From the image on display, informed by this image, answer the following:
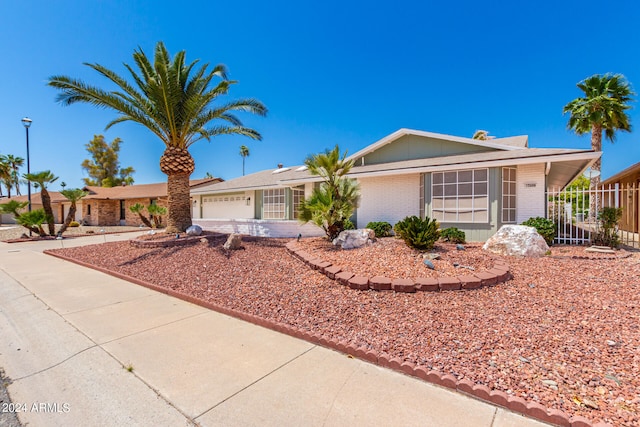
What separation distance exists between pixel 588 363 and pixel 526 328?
2.53 feet

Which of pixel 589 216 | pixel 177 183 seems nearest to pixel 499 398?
pixel 589 216

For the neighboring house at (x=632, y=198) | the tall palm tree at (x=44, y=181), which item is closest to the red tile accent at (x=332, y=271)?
the neighboring house at (x=632, y=198)

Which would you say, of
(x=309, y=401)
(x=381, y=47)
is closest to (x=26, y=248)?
(x=309, y=401)

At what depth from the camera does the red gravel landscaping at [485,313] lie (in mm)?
2742

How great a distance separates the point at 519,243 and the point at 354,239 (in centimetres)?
464

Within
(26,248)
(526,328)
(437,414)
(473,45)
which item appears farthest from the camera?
(473,45)

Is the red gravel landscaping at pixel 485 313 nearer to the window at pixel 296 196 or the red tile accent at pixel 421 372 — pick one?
the red tile accent at pixel 421 372

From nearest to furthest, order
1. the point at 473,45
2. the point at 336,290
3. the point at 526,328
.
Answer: the point at 526,328 < the point at 336,290 < the point at 473,45

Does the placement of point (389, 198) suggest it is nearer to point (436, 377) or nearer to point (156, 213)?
point (436, 377)

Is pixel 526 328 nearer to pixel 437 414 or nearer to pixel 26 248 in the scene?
pixel 437 414

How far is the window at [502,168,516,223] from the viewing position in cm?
1003

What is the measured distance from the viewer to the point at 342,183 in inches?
401

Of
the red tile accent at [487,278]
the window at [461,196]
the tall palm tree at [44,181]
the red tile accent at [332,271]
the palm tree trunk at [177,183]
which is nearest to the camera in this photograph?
the red tile accent at [487,278]

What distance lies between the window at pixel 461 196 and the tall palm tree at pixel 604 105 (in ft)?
50.7
